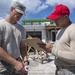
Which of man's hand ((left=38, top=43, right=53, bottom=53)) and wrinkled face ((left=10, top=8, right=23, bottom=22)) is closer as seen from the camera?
man's hand ((left=38, top=43, right=53, bottom=53))

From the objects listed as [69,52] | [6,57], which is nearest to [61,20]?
[69,52]

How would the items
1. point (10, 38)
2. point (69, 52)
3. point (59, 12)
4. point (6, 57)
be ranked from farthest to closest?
point (10, 38)
point (6, 57)
point (59, 12)
point (69, 52)

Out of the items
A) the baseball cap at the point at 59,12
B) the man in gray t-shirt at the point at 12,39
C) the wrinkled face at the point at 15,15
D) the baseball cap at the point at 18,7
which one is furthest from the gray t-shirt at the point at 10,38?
the baseball cap at the point at 59,12

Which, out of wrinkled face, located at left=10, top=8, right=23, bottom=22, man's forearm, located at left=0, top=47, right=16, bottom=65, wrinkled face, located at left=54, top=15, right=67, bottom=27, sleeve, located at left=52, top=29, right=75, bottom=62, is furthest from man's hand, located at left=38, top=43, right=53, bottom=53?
wrinkled face, located at left=10, top=8, right=23, bottom=22

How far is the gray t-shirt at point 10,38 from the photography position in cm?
357

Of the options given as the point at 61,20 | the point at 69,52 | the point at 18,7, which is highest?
the point at 18,7

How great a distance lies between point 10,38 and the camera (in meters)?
3.61

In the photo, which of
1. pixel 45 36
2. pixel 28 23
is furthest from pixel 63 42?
pixel 28 23

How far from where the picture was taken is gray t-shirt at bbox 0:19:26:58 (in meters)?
3.57

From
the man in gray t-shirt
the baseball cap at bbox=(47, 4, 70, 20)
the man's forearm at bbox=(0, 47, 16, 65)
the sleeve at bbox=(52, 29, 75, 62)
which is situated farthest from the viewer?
the man in gray t-shirt

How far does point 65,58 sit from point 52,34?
2323 cm

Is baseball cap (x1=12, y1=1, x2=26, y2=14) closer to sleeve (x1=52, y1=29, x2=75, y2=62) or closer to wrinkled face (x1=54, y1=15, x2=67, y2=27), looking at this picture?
wrinkled face (x1=54, y1=15, x2=67, y2=27)

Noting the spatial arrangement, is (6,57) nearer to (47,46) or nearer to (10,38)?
(10,38)

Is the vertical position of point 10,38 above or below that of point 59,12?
below
